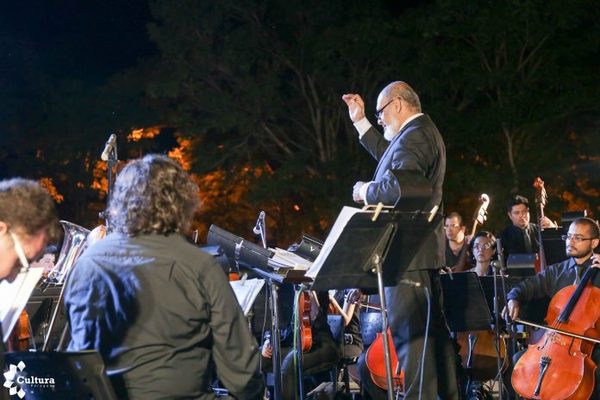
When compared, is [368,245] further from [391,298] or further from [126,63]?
[126,63]

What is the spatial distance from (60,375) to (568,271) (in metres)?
5.77

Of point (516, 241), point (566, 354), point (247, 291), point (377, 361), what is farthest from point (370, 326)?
point (516, 241)

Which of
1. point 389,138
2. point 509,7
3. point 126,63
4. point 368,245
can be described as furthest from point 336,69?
point 368,245

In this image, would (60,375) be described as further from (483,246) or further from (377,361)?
(483,246)

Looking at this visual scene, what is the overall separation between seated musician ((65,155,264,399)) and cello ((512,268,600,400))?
407cm

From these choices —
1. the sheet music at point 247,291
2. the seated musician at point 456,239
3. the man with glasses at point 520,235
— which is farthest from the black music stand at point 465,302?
→ the man with glasses at point 520,235

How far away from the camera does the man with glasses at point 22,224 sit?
11.5 feet

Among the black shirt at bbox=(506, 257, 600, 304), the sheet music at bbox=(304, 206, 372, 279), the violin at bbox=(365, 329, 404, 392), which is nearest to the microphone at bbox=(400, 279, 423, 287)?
the sheet music at bbox=(304, 206, 372, 279)

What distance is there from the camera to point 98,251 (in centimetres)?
377

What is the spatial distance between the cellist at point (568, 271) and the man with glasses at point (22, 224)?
533 centimetres

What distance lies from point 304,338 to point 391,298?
2.53 meters

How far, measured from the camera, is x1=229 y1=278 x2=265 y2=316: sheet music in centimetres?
496

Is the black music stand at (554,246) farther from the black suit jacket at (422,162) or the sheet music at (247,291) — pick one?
the sheet music at (247,291)

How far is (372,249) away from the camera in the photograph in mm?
4957
